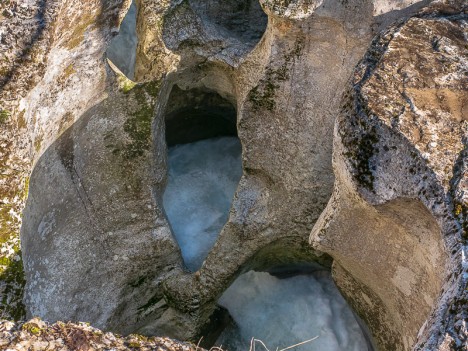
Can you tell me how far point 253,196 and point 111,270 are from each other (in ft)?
3.67

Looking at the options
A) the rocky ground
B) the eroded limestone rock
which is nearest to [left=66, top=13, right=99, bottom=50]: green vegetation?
the eroded limestone rock

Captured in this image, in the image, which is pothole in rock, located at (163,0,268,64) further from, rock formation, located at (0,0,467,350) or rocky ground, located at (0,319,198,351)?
rocky ground, located at (0,319,198,351)

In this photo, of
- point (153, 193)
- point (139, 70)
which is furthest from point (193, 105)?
point (153, 193)

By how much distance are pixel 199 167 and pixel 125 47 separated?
4.26 ft

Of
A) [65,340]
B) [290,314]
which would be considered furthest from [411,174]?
[290,314]

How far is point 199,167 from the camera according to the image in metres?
6.12

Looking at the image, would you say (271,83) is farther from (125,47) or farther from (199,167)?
(125,47)

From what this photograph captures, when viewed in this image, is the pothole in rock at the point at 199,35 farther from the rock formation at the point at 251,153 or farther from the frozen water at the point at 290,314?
the frozen water at the point at 290,314

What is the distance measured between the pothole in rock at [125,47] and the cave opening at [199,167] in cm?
74

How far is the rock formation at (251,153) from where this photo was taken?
2975 millimetres

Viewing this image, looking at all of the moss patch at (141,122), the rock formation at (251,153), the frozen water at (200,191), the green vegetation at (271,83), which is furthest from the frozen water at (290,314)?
the green vegetation at (271,83)

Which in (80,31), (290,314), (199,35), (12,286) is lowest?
(290,314)

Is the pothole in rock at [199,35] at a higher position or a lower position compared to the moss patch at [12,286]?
higher

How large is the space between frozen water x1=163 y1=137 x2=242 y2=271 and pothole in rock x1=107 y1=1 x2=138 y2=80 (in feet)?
2.85
